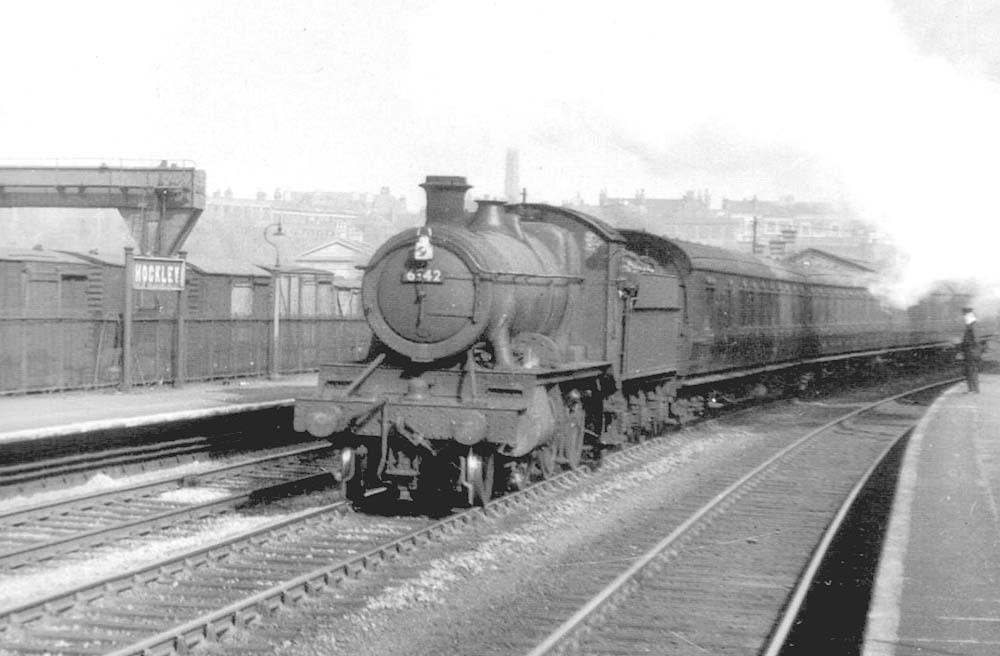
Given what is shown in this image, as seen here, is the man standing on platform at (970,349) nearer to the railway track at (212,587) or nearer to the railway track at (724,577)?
the railway track at (724,577)

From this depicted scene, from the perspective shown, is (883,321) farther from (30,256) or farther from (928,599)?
(928,599)

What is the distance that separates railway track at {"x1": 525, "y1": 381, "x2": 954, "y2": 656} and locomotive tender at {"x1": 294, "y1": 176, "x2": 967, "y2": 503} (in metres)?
1.57

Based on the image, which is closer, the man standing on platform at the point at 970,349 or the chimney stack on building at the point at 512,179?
the chimney stack on building at the point at 512,179

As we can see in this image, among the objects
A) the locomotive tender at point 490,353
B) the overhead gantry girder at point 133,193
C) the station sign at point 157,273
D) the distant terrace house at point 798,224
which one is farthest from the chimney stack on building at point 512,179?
the distant terrace house at point 798,224

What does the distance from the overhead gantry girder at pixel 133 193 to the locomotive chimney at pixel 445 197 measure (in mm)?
23581

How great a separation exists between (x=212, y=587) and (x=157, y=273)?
13.6 metres

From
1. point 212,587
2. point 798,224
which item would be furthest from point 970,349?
point 798,224

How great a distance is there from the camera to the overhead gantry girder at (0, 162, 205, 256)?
33.8 m

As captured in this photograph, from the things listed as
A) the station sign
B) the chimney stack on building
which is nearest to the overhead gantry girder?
the station sign

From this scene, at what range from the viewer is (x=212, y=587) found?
7.97 m

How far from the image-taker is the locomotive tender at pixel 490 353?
10.2 metres

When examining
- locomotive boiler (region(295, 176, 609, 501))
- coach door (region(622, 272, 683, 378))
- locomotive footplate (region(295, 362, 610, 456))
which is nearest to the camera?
locomotive footplate (region(295, 362, 610, 456))

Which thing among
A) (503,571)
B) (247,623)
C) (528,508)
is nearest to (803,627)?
(503,571)

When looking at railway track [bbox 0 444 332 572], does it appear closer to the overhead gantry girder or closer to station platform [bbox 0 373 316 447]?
station platform [bbox 0 373 316 447]
